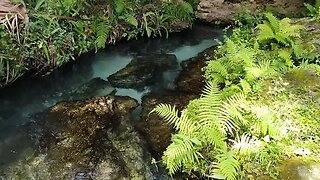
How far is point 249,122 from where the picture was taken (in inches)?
189

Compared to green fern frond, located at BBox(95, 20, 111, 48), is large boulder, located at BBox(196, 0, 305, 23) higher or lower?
higher

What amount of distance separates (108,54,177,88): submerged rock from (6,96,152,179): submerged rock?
Answer: 0.73 m

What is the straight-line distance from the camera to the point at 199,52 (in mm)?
8406

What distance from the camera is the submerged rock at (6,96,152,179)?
15.8 ft

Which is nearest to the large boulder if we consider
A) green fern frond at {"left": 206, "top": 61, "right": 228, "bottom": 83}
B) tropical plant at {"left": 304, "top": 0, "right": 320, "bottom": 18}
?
tropical plant at {"left": 304, "top": 0, "right": 320, "bottom": 18}

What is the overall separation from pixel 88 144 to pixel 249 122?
222 centimetres

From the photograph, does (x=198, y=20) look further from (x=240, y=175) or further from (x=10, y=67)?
(x=240, y=175)

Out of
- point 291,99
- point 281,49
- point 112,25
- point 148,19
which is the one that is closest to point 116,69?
point 112,25

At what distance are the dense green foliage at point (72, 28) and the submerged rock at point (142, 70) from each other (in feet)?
2.54

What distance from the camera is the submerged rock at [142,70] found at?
716 centimetres

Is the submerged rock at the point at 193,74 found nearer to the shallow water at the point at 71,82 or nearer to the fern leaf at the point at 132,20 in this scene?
the shallow water at the point at 71,82

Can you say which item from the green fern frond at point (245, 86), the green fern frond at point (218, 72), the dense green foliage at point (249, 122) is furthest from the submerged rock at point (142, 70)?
the green fern frond at point (245, 86)

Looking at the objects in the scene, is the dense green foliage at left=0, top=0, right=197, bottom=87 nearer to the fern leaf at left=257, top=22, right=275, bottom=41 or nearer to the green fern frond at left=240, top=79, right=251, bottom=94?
the fern leaf at left=257, top=22, right=275, bottom=41

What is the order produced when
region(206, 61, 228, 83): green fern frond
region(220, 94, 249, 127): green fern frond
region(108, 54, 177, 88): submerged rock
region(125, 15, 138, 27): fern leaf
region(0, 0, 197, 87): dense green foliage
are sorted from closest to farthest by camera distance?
region(220, 94, 249, 127): green fern frond
region(206, 61, 228, 83): green fern frond
region(0, 0, 197, 87): dense green foliage
region(108, 54, 177, 88): submerged rock
region(125, 15, 138, 27): fern leaf
